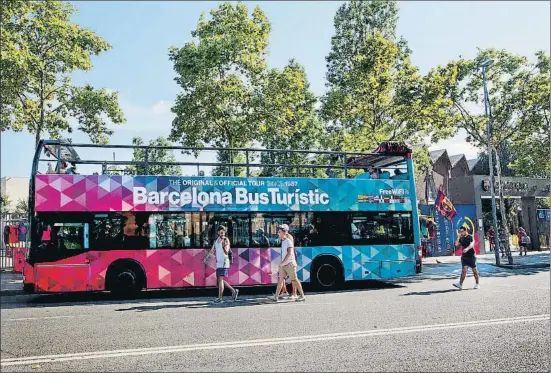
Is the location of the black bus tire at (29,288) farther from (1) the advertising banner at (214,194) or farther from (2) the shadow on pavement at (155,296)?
(1) the advertising banner at (214,194)

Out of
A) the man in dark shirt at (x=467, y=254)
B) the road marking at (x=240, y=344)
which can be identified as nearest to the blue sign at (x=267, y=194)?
the man in dark shirt at (x=467, y=254)

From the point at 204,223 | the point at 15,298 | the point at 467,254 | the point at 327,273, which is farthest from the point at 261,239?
the point at 15,298

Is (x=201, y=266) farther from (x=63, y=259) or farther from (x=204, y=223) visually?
(x=63, y=259)

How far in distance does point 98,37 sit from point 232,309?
533 inches

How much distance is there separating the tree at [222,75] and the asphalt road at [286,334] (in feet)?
38.7

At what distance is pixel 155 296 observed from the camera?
12.6 metres

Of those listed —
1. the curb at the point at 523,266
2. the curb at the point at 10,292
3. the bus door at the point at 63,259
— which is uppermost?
the bus door at the point at 63,259

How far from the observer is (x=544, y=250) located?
31.7 meters

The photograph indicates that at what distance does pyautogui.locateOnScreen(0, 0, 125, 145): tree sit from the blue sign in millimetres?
6558

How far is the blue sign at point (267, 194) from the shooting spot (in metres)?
12.7

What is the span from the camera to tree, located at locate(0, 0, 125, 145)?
15664mm

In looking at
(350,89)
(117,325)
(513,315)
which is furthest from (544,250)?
(117,325)

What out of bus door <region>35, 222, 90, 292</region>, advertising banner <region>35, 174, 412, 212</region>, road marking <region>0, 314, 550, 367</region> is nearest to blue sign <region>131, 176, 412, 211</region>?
advertising banner <region>35, 174, 412, 212</region>

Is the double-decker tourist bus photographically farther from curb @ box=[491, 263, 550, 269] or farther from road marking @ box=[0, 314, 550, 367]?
curb @ box=[491, 263, 550, 269]
